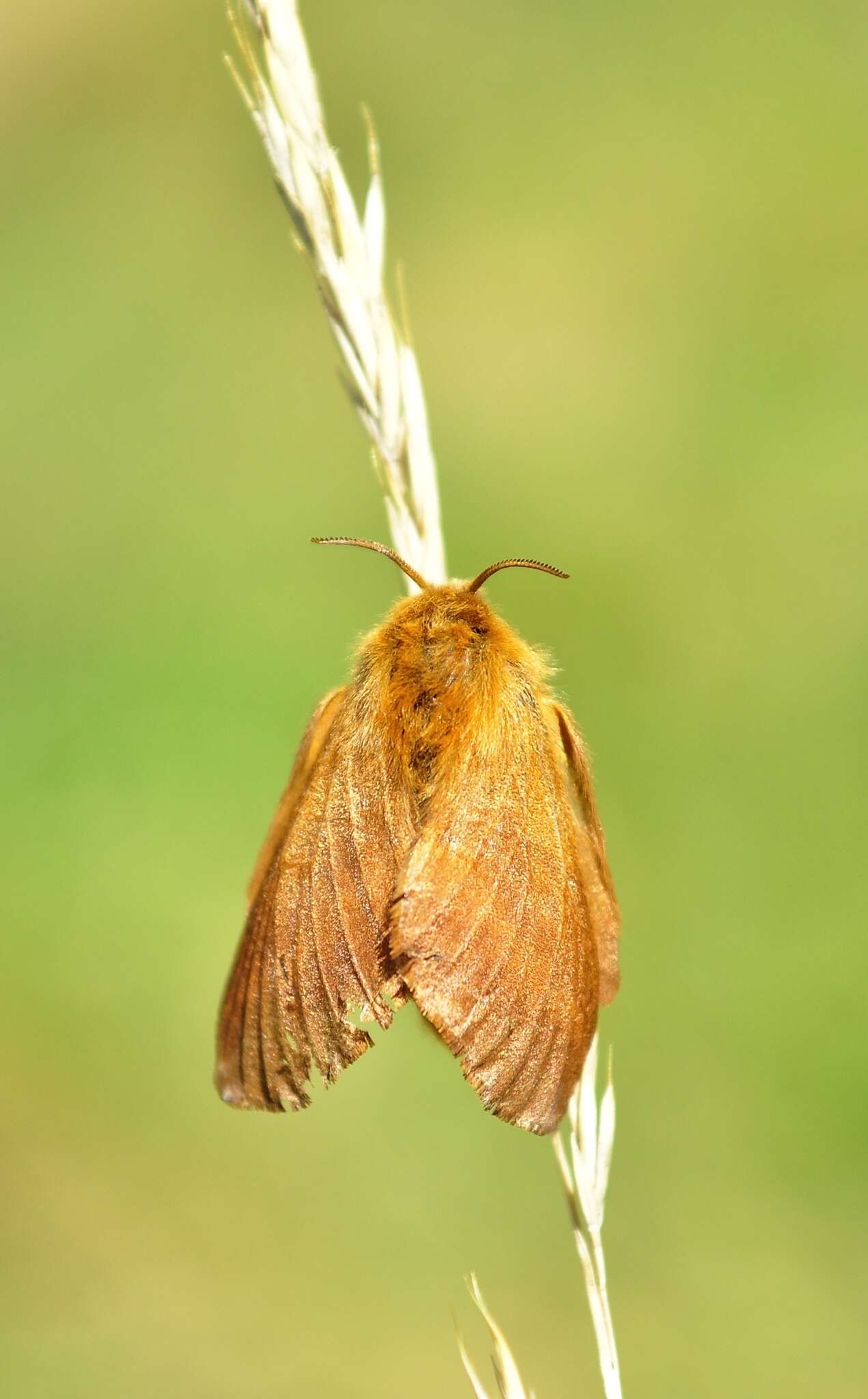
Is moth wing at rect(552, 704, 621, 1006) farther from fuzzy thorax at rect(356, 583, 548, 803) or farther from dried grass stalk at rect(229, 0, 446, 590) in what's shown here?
dried grass stalk at rect(229, 0, 446, 590)

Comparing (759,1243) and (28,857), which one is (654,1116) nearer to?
(759,1243)

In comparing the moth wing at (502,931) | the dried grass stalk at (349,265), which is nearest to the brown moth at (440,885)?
the moth wing at (502,931)

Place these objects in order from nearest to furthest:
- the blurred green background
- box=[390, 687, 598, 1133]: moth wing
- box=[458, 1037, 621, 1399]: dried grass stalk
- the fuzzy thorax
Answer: box=[458, 1037, 621, 1399]: dried grass stalk, box=[390, 687, 598, 1133]: moth wing, the fuzzy thorax, the blurred green background

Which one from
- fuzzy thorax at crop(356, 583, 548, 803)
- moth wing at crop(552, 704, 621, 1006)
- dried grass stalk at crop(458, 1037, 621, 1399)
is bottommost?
dried grass stalk at crop(458, 1037, 621, 1399)

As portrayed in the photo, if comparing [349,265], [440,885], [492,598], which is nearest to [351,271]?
[349,265]

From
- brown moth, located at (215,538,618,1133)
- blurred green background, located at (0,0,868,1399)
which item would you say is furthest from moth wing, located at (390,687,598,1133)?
blurred green background, located at (0,0,868,1399)

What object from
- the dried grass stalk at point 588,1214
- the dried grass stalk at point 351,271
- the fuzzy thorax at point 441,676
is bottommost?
the dried grass stalk at point 588,1214

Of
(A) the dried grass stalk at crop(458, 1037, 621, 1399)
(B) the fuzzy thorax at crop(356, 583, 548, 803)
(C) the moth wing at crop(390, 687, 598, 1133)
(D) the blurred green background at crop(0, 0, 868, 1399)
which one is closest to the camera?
(A) the dried grass stalk at crop(458, 1037, 621, 1399)

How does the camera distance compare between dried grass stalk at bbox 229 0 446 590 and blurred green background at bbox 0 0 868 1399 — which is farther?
blurred green background at bbox 0 0 868 1399

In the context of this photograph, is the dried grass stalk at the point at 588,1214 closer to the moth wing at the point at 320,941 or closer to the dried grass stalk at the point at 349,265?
the moth wing at the point at 320,941
